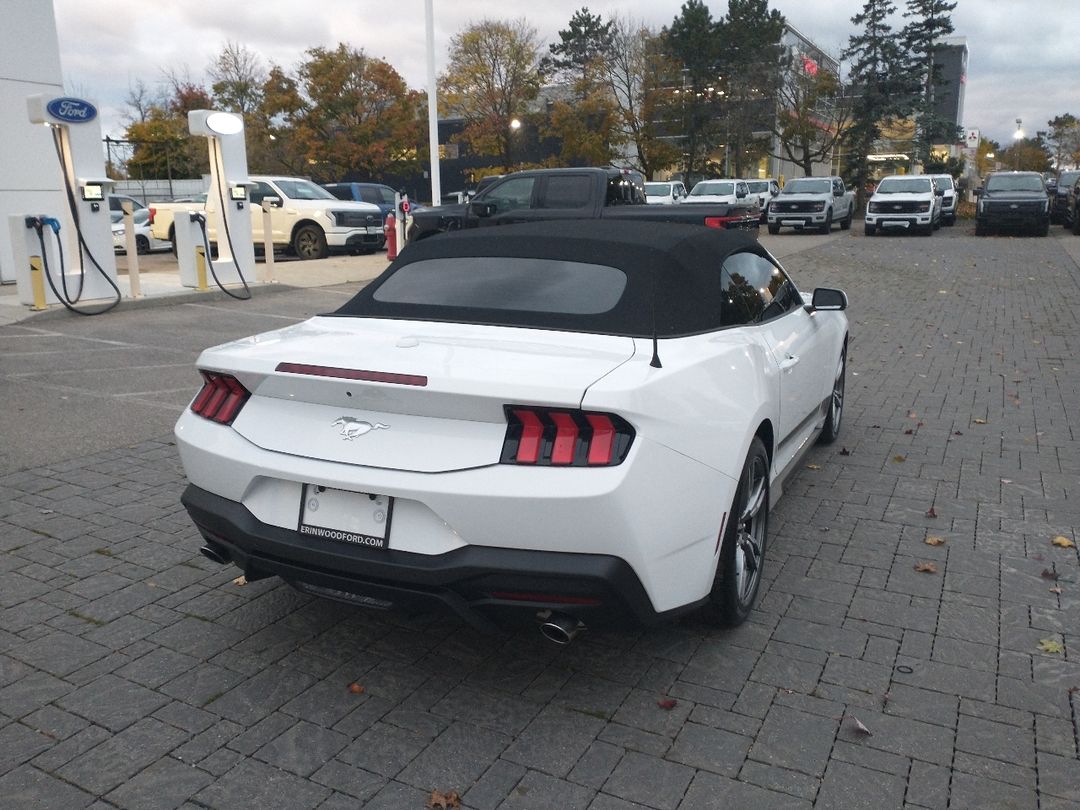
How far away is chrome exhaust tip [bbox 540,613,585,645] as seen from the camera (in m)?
3.00

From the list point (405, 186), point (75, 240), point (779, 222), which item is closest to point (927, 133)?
point (779, 222)

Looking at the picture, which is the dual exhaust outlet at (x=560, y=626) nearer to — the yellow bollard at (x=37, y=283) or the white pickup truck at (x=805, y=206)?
the yellow bollard at (x=37, y=283)

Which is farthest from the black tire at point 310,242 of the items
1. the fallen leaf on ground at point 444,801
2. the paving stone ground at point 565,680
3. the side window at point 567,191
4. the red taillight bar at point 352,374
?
the fallen leaf on ground at point 444,801

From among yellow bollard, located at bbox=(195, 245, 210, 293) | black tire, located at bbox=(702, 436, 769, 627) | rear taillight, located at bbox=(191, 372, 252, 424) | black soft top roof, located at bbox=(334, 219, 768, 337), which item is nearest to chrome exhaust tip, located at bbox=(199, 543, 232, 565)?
rear taillight, located at bbox=(191, 372, 252, 424)

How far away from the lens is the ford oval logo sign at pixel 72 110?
39.5 ft

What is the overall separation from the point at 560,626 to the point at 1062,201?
34250 millimetres

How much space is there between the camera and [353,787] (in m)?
2.81

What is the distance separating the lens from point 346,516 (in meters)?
3.09

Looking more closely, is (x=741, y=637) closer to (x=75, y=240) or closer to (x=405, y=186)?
(x=75, y=240)

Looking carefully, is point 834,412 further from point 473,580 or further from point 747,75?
point 747,75

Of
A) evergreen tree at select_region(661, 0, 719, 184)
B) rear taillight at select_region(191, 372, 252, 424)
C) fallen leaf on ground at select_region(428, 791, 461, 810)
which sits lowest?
fallen leaf on ground at select_region(428, 791, 461, 810)

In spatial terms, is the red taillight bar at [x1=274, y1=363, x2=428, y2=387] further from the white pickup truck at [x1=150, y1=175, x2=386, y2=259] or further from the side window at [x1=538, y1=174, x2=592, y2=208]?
the white pickup truck at [x1=150, y1=175, x2=386, y2=259]

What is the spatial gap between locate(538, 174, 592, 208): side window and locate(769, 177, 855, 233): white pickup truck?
53.5 ft

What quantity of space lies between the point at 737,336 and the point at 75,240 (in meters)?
11.8
